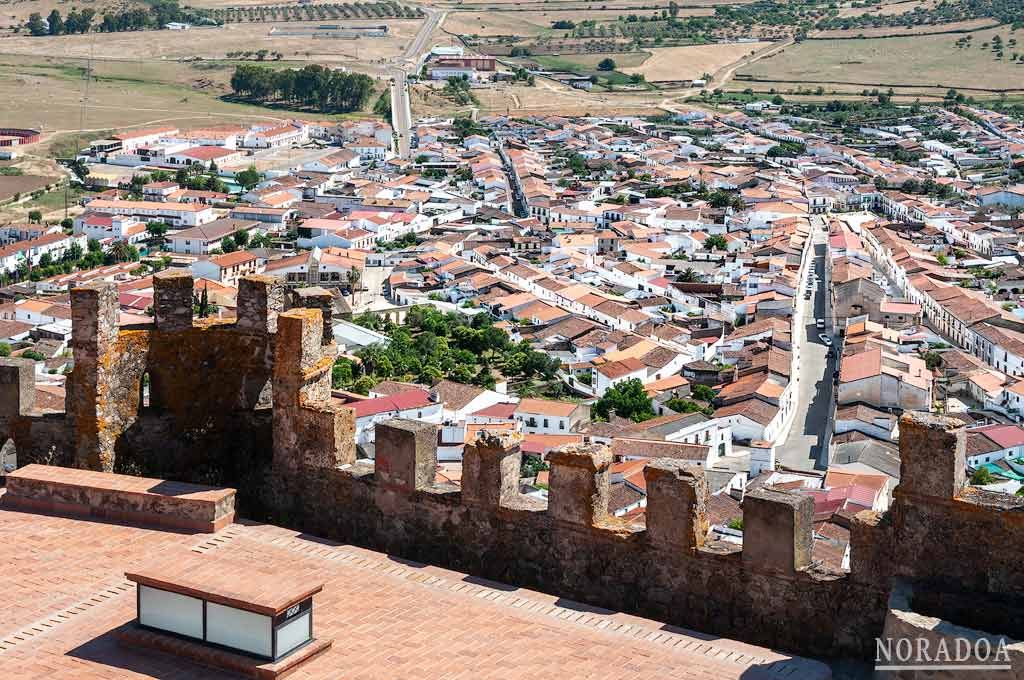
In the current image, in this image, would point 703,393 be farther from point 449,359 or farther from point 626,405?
point 449,359

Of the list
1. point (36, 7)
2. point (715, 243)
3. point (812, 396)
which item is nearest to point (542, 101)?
point (715, 243)

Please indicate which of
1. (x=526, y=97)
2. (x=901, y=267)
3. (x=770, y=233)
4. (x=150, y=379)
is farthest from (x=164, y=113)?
(x=150, y=379)

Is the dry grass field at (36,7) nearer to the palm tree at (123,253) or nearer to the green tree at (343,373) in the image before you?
the palm tree at (123,253)

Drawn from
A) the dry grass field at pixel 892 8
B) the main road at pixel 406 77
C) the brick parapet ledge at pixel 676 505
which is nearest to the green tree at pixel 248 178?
the main road at pixel 406 77

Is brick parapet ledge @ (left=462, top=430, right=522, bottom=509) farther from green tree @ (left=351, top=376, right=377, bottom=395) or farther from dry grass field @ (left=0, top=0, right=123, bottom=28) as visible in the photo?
dry grass field @ (left=0, top=0, right=123, bottom=28)

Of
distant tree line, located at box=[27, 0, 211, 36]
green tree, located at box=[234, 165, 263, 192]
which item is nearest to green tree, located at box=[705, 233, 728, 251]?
green tree, located at box=[234, 165, 263, 192]

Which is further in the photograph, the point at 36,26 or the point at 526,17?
the point at 526,17
